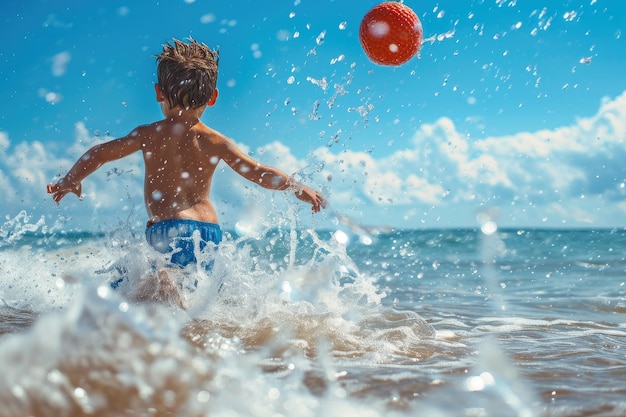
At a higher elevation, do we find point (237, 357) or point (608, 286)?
point (608, 286)

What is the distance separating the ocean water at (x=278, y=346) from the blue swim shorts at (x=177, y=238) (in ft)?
0.24

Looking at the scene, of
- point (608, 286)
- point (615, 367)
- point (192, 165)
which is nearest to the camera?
point (615, 367)

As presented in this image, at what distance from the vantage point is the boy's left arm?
3.91 m

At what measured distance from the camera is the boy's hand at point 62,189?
3887 mm

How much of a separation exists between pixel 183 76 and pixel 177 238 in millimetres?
979

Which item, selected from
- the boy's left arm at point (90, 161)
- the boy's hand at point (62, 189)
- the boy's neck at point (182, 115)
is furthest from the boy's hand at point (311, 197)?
the boy's hand at point (62, 189)

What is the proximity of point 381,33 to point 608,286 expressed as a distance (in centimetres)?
426

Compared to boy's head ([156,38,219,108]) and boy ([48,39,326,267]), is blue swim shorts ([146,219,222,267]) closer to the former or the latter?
boy ([48,39,326,267])

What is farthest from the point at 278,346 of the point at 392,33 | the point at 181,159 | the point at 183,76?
the point at 392,33

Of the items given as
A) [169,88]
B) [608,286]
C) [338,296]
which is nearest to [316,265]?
[338,296]

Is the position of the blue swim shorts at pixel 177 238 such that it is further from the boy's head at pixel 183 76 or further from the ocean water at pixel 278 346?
the boy's head at pixel 183 76

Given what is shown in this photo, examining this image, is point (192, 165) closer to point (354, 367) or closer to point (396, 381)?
point (354, 367)

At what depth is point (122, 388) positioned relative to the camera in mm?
1904

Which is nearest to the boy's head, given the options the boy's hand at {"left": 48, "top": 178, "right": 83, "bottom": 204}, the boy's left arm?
the boy's left arm
